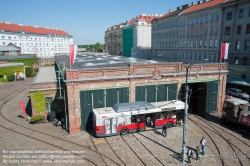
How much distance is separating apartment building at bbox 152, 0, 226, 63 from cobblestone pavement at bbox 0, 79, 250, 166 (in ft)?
99.4

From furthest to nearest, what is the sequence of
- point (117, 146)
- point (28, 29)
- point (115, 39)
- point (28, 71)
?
point (115, 39), point (28, 29), point (28, 71), point (117, 146)

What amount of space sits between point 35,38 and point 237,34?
92.6 m

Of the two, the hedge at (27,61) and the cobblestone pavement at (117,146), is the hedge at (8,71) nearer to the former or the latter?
the hedge at (27,61)

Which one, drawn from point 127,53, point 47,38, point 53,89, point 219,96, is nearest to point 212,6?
point 219,96

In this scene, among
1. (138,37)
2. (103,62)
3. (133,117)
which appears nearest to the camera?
(133,117)

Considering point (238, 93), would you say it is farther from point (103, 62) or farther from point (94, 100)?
point (94, 100)

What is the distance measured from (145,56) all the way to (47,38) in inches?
2233

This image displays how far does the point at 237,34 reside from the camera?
41969mm

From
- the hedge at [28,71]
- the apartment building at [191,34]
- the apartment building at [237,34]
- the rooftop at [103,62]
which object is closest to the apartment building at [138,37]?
the apartment building at [191,34]

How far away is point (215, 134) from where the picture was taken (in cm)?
2073

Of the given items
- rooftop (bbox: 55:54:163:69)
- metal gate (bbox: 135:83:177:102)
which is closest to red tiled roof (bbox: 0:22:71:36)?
rooftop (bbox: 55:54:163:69)

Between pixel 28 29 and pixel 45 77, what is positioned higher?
pixel 28 29

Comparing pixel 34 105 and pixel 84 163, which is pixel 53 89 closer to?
pixel 34 105

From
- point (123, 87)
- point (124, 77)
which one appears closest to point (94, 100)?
point (123, 87)
